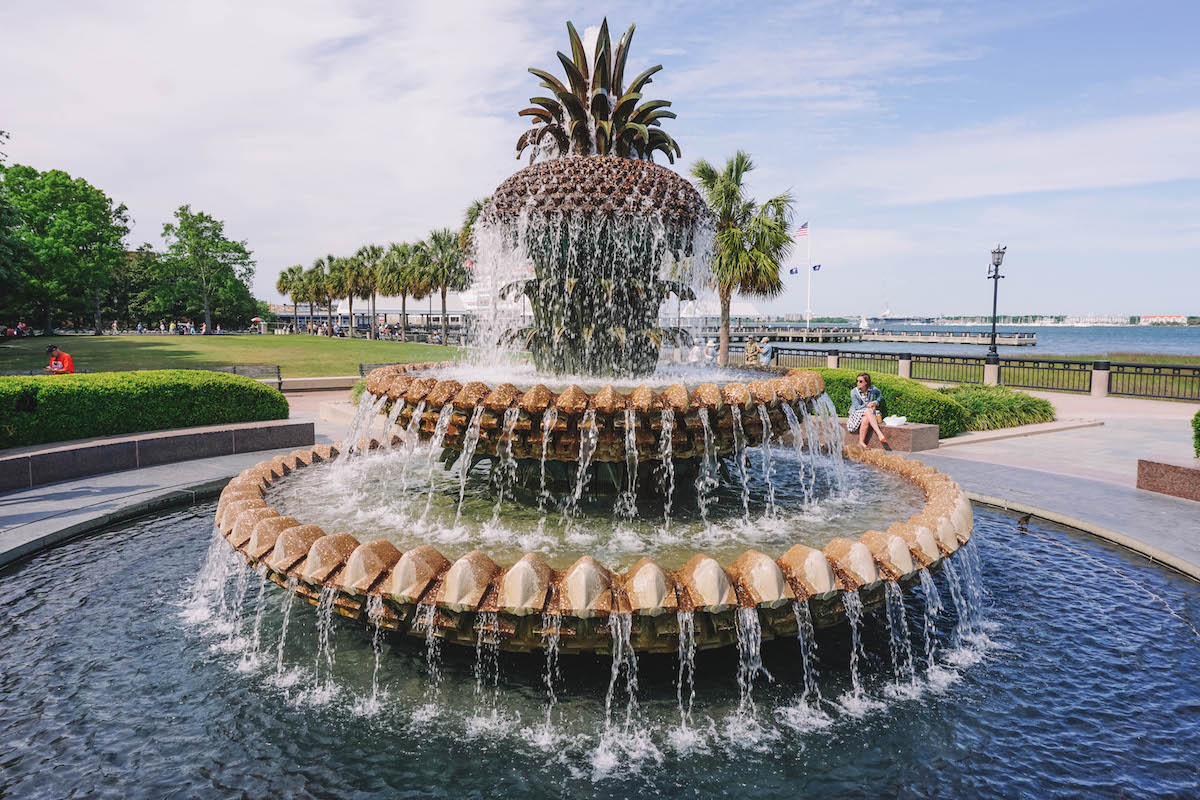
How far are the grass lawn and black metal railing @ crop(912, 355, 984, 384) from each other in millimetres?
26384

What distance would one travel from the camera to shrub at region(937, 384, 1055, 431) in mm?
16719

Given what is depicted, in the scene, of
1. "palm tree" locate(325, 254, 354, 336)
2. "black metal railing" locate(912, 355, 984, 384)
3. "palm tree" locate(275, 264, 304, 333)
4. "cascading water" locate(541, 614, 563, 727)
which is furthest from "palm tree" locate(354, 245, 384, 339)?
"cascading water" locate(541, 614, 563, 727)

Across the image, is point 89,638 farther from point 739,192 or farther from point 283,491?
point 739,192

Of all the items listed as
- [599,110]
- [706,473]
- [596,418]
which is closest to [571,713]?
[596,418]

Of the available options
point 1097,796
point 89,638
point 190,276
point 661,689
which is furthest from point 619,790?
point 190,276

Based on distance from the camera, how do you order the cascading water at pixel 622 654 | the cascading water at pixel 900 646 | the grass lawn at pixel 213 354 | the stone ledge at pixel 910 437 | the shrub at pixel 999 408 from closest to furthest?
the cascading water at pixel 622 654 → the cascading water at pixel 900 646 → the stone ledge at pixel 910 437 → the shrub at pixel 999 408 → the grass lawn at pixel 213 354

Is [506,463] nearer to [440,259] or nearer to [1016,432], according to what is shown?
[1016,432]

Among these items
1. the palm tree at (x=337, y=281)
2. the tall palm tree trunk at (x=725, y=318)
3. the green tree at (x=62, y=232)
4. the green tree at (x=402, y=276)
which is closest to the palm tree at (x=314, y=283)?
the palm tree at (x=337, y=281)

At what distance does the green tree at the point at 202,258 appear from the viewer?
6550 cm

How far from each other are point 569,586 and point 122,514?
7699mm

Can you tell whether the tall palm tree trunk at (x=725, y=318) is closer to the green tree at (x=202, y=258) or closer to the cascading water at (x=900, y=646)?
the cascading water at (x=900, y=646)

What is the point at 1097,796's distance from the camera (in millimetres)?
3721

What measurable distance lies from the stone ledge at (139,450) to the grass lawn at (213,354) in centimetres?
1861

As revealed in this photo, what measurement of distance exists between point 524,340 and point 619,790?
16.8ft
